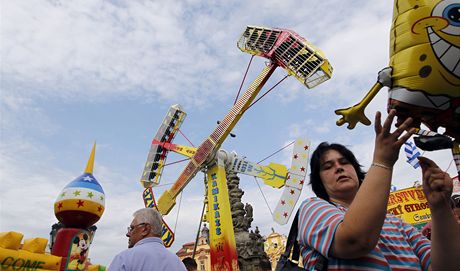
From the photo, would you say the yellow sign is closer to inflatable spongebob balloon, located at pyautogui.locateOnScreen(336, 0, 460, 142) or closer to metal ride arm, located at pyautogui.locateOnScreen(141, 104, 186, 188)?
metal ride arm, located at pyautogui.locateOnScreen(141, 104, 186, 188)

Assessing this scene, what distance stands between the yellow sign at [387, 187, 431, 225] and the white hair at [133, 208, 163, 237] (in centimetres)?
1117

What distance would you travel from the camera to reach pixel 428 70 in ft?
5.32

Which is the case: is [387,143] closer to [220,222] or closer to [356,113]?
[356,113]

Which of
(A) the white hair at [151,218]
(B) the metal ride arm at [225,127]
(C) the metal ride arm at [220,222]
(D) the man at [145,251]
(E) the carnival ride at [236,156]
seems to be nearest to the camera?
(D) the man at [145,251]

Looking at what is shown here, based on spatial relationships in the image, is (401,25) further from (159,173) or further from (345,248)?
(159,173)

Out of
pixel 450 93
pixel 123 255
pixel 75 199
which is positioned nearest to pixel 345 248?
pixel 450 93

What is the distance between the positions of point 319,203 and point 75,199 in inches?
180

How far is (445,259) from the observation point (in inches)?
54.4

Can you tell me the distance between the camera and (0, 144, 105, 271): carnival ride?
476 cm

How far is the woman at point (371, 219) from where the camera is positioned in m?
1.18

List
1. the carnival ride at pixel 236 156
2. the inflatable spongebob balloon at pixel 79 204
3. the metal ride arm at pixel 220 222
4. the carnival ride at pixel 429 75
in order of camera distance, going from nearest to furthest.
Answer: the carnival ride at pixel 429 75 < the inflatable spongebob balloon at pixel 79 204 < the metal ride arm at pixel 220 222 < the carnival ride at pixel 236 156

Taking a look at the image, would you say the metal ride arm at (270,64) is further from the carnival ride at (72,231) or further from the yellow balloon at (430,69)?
the yellow balloon at (430,69)

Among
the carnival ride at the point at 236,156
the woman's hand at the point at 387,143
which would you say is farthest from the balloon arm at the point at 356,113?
the carnival ride at the point at 236,156

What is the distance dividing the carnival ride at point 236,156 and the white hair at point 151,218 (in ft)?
26.2
